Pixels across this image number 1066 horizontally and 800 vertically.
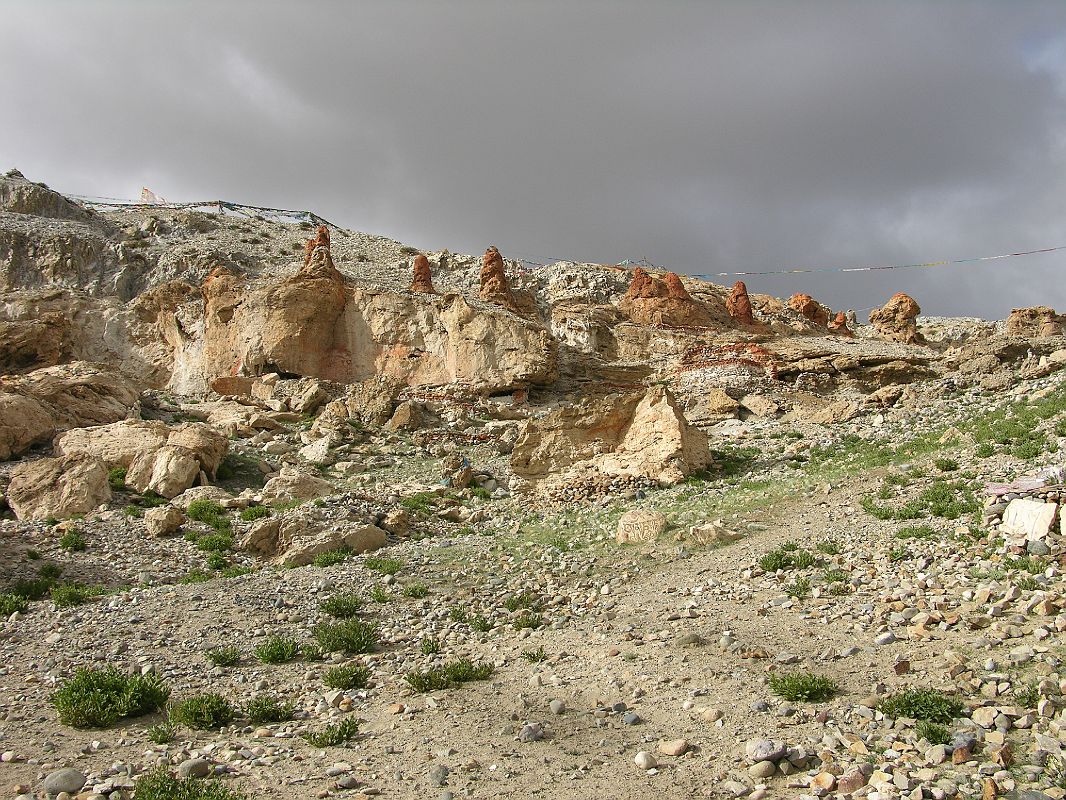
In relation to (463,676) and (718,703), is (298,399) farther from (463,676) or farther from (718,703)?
(718,703)

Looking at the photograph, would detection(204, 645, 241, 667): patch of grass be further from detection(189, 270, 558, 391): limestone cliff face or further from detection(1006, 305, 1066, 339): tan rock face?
detection(1006, 305, 1066, 339): tan rock face

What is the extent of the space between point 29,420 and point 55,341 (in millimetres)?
12948

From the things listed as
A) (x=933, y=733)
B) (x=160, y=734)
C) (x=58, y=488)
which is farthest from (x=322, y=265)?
(x=933, y=733)

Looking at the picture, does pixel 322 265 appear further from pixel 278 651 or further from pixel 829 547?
pixel 829 547

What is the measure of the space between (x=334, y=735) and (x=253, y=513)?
9.08m

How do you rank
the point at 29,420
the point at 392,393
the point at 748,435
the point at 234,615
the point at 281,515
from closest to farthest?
1. the point at 234,615
2. the point at 281,515
3. the point at 29,420
4. the point at 748,435
5. the point at 392,393

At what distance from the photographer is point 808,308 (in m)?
45.5

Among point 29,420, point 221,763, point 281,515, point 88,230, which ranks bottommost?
point 221,763

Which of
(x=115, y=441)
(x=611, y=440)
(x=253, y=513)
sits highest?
(x=115, y=441)

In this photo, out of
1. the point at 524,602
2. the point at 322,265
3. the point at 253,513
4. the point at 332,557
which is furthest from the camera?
the point at 322,265

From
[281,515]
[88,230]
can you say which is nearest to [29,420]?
[281,515]

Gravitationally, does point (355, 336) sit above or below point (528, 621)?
above

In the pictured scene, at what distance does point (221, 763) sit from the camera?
16.8 feet

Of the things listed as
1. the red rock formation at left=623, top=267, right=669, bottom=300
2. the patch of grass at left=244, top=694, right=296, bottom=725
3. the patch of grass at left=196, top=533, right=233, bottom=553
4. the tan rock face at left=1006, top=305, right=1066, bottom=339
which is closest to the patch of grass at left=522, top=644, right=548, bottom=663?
the patch of grass at left=244, top=694, right=296, bottom=725
